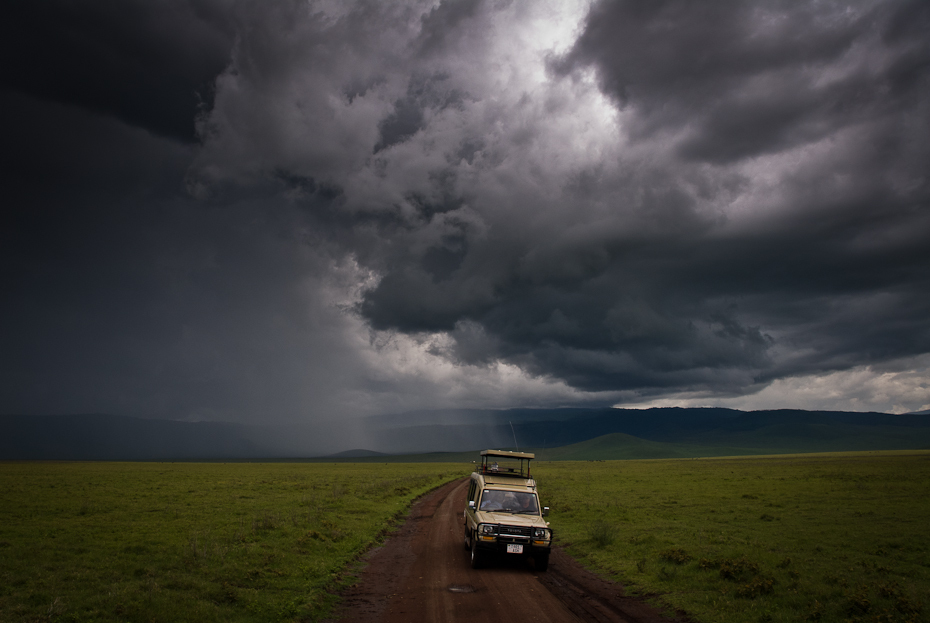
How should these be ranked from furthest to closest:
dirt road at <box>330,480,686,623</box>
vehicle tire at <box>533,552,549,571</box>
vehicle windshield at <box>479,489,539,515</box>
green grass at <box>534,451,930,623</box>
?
vehicle windshield at <box>479,489,539,515</box> < vehicle tire at <box>533,552,549,571</box> < green grass at <box>534,451,930,623</box> < dirt road at <box>330,480,686,623</box>

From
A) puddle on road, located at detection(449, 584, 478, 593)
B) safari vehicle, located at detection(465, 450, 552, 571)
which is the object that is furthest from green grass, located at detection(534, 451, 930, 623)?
puddle on road, located at detection(449, 584, 478, 593)

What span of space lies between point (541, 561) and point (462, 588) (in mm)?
4053

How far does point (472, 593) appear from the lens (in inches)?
575

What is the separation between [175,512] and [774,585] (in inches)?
1236

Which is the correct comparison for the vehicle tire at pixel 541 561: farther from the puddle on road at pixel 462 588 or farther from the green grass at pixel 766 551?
the puddle on road at pixel 462 588

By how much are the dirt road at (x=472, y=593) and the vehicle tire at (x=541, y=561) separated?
0.25 meters

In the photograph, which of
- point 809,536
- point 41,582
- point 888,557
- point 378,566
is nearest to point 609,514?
point 809,536

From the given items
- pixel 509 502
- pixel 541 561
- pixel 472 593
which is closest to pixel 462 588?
pixel 472 593

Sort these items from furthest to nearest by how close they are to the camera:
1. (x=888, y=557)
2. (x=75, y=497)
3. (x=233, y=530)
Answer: (x=75, y=497) < (x=233, y=530) < (x=888, y=557)

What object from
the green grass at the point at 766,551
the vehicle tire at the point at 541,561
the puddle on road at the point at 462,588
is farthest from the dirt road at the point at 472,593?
the green grass at the point at 766,551

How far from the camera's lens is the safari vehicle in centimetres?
1750

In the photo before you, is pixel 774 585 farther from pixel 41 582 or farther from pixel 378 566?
pixel 41 582

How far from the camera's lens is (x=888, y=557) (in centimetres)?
2109

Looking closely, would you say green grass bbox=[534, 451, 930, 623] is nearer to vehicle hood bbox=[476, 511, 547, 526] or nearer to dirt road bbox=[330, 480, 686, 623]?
dirt road bbox=[330, 480, 686, 623]
